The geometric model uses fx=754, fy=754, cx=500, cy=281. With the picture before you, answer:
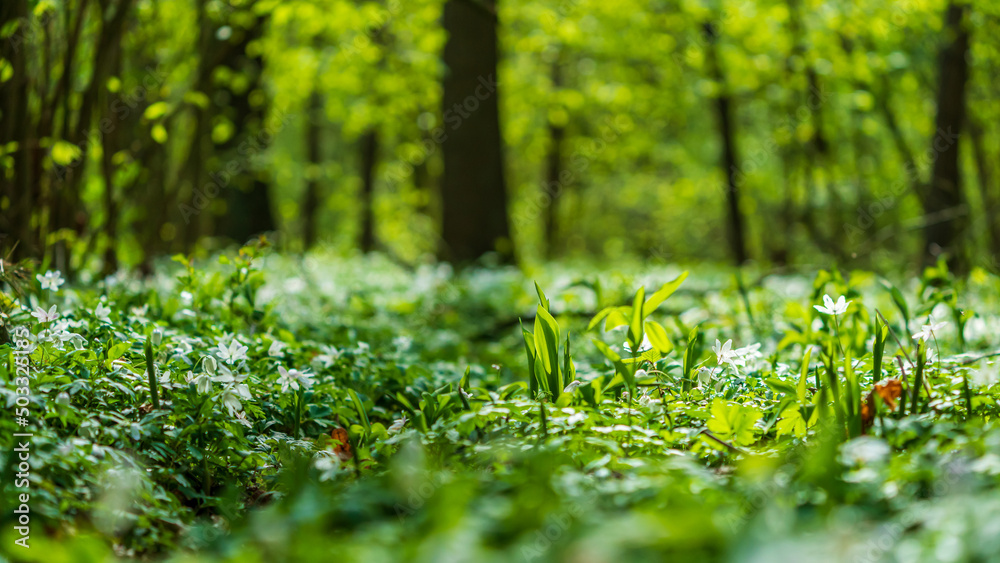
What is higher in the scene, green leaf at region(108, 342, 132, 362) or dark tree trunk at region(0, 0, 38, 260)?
dark tree trunk at region(0, 0, 38, 260)

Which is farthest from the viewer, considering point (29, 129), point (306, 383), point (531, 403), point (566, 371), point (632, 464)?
point (29, 129)

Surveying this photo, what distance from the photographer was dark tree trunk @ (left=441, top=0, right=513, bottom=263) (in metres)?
8.99

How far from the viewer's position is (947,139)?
26.1 ft

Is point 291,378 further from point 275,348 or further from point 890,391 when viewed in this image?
point 890,391

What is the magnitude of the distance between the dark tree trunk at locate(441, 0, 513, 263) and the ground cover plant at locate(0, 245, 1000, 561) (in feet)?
17.7

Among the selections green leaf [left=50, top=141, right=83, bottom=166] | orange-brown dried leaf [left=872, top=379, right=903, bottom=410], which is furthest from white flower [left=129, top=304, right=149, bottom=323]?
orange-brown dried leaf [left=872, top=379, right=903, bottom=410]

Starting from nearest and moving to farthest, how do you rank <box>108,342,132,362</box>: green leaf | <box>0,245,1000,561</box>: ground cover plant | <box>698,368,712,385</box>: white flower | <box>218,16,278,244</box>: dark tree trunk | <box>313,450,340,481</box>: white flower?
<box>0,245,1000,561</box>: ground cover plant → <box>313,450,340,481</box>: white flower → <box>108,342,132,362</box>: green leaf → <box>698,368,712,385</box>: white flower → <box>218,16,278,244</box>: dark tree trunk

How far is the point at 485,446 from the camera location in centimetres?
213

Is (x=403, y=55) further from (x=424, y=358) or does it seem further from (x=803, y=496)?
(x=803, y=496)

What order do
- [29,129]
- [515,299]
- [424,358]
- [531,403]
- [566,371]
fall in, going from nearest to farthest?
[531,403], [566,371], [29,129], [424,358], [515,299]

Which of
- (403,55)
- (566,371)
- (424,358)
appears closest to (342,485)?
(566,371)

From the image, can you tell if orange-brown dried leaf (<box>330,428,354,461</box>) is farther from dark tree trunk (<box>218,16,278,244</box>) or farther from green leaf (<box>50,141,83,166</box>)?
dark tree trunk (<box>218,16,278,244</box>)

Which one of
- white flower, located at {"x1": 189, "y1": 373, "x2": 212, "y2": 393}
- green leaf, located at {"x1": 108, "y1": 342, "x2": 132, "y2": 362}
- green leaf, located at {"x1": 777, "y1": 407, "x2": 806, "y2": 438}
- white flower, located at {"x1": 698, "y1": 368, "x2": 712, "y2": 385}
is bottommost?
green leaf, located at {"x1": 777, "y1": 407, "x2": 806, "y2": 438}

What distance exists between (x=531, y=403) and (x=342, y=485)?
63 cm
